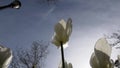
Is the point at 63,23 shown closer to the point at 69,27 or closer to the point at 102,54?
the point at 69,27

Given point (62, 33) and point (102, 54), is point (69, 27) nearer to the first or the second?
point (62, 33)

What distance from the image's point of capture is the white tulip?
105 cm

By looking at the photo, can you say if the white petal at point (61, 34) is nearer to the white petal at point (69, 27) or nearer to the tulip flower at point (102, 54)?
the white petal at point (69, 27)

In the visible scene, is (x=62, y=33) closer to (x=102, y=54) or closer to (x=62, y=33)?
(x=62, y=33)

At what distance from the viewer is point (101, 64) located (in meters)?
0.77

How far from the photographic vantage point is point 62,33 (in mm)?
1055

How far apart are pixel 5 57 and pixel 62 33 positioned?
0.32 m

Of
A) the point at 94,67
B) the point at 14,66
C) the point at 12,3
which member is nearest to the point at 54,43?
the point at 94,67

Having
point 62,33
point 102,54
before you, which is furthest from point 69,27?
point 102,54

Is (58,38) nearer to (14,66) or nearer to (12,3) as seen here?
(12,3)

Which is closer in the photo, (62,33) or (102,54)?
(102,54)

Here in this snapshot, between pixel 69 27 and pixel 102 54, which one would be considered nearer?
pixel 102 54

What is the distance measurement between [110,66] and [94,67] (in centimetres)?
4

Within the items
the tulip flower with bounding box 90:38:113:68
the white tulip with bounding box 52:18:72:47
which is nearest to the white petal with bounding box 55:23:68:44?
the white tulip with bounding box 52:18:72:47
